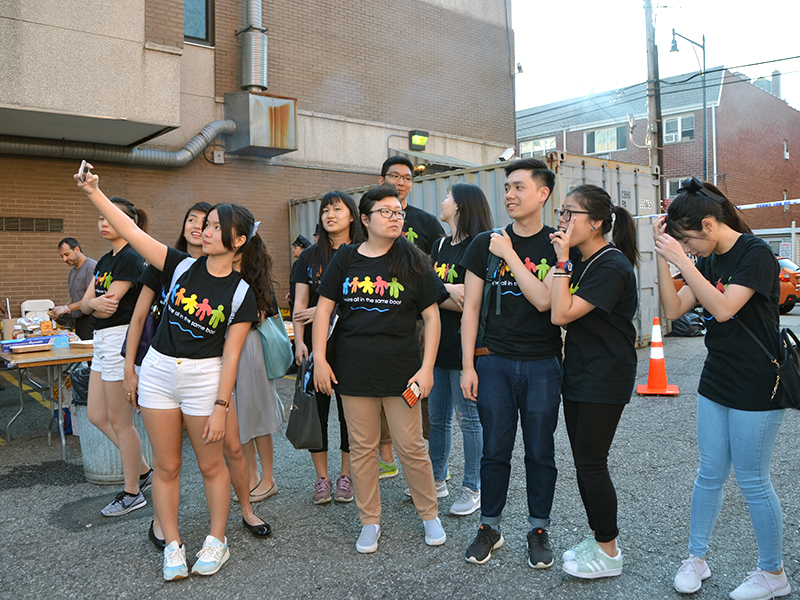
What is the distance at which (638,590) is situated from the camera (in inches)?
117

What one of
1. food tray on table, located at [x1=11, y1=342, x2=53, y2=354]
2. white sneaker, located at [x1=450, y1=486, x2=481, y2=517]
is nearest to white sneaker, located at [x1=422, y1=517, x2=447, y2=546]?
white sneaker, located at [x1=450, y1=486, x2=481, y2=517]

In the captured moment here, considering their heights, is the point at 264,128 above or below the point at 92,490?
above

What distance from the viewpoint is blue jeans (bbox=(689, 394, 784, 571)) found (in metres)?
2.79

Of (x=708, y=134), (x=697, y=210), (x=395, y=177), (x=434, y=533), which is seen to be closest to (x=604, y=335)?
(x=697, y=210)

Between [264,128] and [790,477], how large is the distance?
404 inches

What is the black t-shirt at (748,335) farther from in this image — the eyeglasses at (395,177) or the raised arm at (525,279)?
the eyeglasses at (395,177)

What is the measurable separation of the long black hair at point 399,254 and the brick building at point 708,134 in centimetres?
2490

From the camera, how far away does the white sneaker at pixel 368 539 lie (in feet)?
11.2

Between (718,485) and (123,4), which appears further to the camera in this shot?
(123,4)

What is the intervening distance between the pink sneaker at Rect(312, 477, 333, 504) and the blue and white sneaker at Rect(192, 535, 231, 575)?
0.92 m

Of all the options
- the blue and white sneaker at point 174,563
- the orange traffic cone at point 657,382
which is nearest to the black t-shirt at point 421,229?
the blue and white sneaker at point 174,563

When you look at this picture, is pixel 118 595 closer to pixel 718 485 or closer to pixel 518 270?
pixel 518 270

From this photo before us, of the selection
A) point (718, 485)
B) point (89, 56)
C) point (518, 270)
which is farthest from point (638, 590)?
point (89, 56)

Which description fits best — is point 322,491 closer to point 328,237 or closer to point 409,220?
point 328,237
